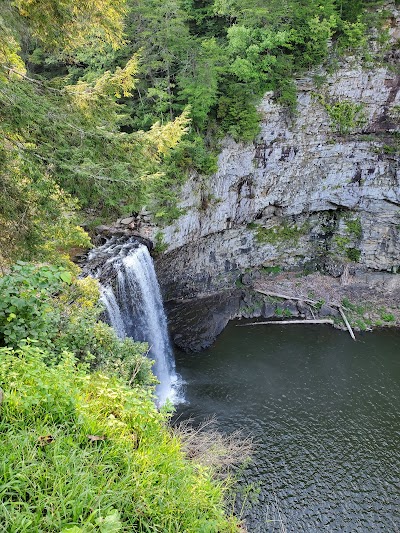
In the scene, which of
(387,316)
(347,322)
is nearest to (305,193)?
(347,322)

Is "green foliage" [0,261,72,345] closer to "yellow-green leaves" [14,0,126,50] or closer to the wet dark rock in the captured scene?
"yellow-green leaves" [14,0,126,50]

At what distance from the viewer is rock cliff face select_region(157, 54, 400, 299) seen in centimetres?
1850

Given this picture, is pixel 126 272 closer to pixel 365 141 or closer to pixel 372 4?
pixel 365 141

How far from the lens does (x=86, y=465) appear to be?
10.3 feet

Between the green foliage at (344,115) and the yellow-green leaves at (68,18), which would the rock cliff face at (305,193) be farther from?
the yellow-green leaves at (68,18)

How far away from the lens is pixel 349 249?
22.2 metres

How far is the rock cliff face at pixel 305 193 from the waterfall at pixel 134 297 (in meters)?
3.12

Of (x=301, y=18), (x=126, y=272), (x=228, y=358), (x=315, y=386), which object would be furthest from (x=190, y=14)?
(x=315, y=386)

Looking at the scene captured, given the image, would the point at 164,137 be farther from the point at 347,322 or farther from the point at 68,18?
the point at 347,322

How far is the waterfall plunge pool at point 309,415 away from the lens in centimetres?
1059

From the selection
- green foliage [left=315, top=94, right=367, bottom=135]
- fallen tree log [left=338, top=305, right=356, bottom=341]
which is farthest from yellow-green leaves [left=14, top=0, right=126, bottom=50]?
fallen tree log [left=338, top=305, right=356, bottom=341]

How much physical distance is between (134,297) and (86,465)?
10.2 metres

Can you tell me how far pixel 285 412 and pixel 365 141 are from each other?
14576 millimetres

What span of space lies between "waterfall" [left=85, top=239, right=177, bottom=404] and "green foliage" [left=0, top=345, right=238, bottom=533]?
24.8 feet
